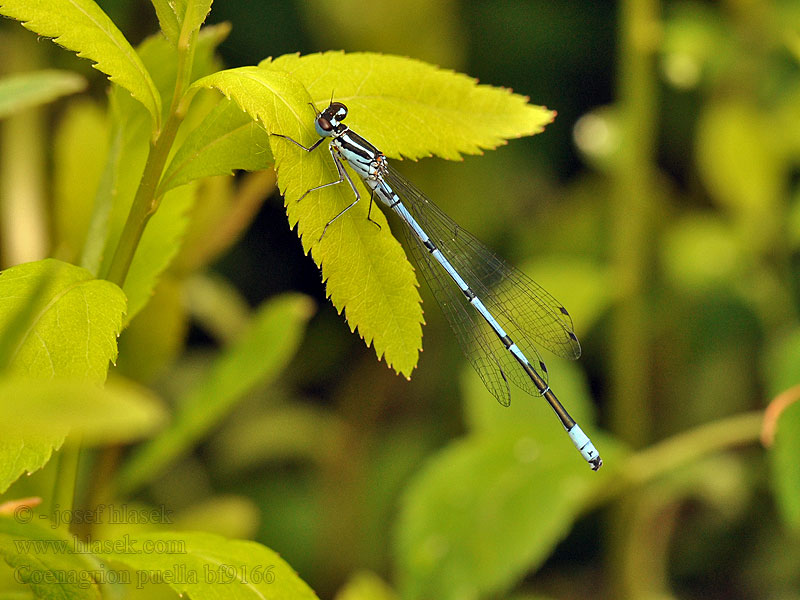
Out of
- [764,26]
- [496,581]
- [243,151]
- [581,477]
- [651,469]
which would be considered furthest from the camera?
[764,26]

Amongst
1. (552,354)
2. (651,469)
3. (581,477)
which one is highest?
(552,354)

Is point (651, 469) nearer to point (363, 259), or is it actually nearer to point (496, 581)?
point (496, 581)

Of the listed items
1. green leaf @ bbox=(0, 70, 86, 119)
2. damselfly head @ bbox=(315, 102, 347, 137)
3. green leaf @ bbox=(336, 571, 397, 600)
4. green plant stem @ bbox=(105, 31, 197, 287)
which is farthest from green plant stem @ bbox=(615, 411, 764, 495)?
green leaf @ bbox=(0, 70, 86, 119)

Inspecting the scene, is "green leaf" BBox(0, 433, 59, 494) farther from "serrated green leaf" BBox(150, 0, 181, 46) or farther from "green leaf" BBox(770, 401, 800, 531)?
"green leaf" BBox(770, 401, 800, 531)

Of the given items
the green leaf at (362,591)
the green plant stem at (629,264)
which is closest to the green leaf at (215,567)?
the green leaf at (362,591)

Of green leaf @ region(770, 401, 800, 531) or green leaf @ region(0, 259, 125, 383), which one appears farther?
green leaf @ region(770, 401, 800, 531)

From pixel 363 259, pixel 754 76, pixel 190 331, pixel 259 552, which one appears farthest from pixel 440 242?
pixel 754 76

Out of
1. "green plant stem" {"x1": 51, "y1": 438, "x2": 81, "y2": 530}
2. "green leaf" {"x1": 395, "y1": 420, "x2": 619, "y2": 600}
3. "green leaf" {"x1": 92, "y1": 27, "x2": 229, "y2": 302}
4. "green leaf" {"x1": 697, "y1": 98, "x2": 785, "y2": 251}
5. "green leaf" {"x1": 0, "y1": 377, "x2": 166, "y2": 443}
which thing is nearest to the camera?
"green leaf" {"x1": 0, "y1": 377, "x2": 166, "y2": 443}
